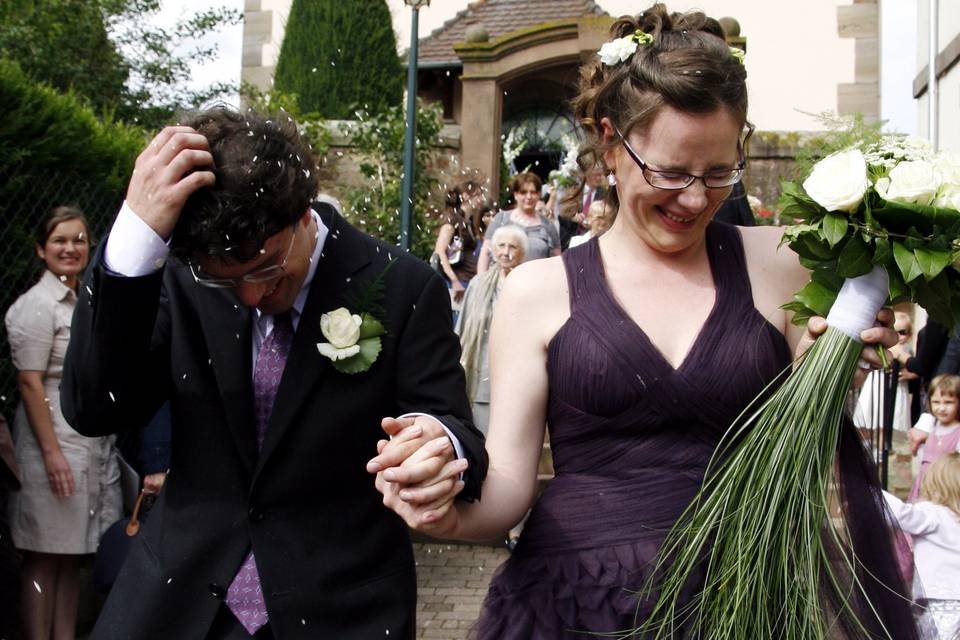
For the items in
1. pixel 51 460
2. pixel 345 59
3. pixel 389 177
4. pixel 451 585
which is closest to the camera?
pixel 51 460

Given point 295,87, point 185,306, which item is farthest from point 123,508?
point 295,87

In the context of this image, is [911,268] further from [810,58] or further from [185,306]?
[810,58]

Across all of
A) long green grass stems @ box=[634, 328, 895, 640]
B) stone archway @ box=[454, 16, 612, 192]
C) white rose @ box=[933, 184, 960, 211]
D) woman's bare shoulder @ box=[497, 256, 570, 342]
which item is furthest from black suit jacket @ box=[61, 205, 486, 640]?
stone archway @ box=[454, 16, 612, 192]

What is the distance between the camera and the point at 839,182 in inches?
89.2

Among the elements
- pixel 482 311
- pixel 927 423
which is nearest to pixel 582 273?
pixel 482 311

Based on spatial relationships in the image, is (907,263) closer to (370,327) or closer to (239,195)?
(370,327)

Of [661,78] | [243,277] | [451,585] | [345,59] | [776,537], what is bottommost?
[451,585]

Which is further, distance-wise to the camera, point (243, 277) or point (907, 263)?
point (243, 277)

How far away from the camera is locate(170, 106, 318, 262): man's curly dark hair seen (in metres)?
2.48

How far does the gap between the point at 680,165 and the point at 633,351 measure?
40 cm

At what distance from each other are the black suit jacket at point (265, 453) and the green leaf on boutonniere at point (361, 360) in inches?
2.2

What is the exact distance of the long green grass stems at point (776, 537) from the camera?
A: 2.16 metres

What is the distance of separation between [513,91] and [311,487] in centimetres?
1514

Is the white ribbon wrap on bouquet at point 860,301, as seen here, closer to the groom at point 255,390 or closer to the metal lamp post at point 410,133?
the groom at point 255,390
